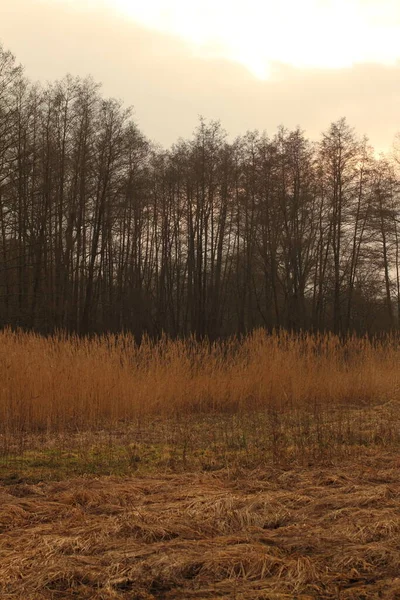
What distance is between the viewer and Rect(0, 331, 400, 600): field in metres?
2.99

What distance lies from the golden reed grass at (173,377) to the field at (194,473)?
0.03 m

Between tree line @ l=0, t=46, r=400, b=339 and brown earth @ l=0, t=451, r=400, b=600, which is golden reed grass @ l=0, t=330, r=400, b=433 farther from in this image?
tree line @ l=0, t=46, r=400, b=339

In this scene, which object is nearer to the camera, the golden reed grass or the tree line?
the golden reed grass

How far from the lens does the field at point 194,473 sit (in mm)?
2986

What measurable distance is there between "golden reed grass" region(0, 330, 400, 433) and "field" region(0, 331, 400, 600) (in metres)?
0.03

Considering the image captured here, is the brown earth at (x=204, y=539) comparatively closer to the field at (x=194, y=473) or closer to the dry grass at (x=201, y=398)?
the field at (x=194, y=473)

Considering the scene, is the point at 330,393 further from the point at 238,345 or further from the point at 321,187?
the point at 321,187

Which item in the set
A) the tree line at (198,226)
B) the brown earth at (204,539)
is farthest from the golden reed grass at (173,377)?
the tree line at (198,226)

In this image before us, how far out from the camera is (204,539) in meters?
3.52

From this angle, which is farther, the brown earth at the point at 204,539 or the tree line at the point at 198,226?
the tree line at the point at 198,226

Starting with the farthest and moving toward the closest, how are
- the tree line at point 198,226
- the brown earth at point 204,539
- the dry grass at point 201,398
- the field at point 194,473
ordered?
the tree line at point 198,226
the dry grass at point 201,398
the field at point 194,473
the brown earth at point 204,539

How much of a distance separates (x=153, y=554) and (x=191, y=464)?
2.96 metres

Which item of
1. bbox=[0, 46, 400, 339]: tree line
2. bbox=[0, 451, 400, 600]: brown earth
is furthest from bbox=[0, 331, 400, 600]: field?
bbox=[0, 46, 400, 339]: tree line

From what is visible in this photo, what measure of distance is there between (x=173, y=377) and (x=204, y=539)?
7334mm
